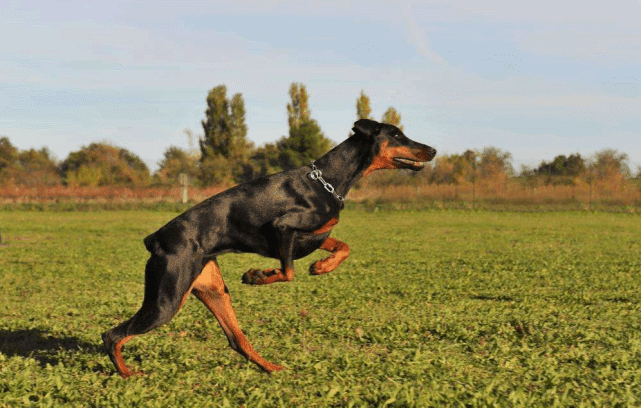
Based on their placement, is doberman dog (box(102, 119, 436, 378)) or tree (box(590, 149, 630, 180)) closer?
doberman dog (box(102, 119, 436, 378))

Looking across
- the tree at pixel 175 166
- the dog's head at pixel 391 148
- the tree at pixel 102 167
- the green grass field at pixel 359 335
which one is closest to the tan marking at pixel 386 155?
the dog's head at pixel 391 148

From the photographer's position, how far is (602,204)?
Answer: 3616 cm

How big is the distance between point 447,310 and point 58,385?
483cm

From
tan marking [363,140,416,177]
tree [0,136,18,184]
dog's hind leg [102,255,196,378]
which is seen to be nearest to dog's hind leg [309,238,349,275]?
tan marking [363,140,416,177]

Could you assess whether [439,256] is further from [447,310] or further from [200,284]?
[200,284]

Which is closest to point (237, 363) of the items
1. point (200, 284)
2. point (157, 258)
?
point (200, 284)

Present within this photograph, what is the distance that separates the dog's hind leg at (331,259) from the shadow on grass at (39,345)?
237 cm

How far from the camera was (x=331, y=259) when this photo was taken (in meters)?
5.59

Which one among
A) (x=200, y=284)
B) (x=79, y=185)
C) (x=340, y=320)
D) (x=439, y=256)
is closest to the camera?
(x=200, y=284)

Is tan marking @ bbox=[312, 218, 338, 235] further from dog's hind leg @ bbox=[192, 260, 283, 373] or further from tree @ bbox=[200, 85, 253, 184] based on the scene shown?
tree @ bbox=[200, 85, 253, 184]

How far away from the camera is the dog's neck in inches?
216

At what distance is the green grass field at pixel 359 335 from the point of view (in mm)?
4984

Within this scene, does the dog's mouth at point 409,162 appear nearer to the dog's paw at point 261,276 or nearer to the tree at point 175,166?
the dog's paw at point 261,276

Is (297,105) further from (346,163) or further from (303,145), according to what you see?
(346,163)
